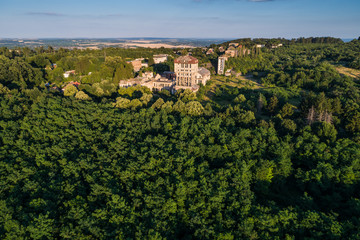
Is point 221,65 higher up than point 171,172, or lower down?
higher up

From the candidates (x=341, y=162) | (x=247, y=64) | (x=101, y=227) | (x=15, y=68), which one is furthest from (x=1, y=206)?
(x=247, y=64)

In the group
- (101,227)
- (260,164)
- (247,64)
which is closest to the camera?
(101,227)

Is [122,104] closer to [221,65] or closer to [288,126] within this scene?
[288,126]

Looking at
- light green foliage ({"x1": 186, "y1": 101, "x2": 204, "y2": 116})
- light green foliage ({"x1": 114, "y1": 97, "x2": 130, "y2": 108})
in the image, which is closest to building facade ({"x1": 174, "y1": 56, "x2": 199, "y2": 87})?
light green foliage ({"x1": 186, "y1": 101, "x2": 204, "y2": 116})

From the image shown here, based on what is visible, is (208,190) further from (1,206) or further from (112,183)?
(1,206)

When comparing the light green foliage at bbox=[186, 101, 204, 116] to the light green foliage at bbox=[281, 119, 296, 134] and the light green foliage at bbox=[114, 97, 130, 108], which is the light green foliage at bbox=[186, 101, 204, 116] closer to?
the light green foliage at bbox=[114, 97, 130, 108]

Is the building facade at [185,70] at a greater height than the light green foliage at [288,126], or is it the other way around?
the building facade at [185,70]

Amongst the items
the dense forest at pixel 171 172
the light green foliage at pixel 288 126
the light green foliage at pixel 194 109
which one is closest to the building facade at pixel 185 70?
the dense forest at pixel 171 172

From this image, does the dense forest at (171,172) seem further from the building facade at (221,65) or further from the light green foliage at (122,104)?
the building facade at (221,65)

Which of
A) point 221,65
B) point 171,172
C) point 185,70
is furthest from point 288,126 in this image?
point 221,65
